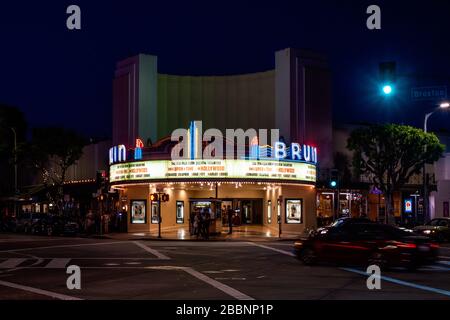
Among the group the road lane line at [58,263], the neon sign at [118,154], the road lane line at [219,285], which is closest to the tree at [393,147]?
the neon sign at [118,154]

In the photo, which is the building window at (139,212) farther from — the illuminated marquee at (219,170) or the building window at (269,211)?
the building window at (269,211)

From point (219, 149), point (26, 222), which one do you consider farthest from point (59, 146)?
point (219, 149)

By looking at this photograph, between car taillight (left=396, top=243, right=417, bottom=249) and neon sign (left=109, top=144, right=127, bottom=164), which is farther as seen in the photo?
neon sign (left=109, top=144, right=127, bottom=164)

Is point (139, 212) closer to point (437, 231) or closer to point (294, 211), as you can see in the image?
point (294, 211)

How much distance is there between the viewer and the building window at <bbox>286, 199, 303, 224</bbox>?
1752 inches

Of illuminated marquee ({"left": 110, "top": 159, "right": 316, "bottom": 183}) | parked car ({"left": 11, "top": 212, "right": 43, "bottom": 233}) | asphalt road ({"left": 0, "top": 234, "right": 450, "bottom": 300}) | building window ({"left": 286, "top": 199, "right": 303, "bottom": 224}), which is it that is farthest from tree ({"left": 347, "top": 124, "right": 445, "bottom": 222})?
parked car ({"left": 11, "top": 212, "right": 43, "bottom": 233})

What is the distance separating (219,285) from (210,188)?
110 feet

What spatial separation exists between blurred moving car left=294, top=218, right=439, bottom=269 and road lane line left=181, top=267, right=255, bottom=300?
4.13 m

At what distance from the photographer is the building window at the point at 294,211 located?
4450cm

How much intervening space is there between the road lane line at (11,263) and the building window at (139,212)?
70.2ft

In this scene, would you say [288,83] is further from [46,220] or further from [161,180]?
[46,220]

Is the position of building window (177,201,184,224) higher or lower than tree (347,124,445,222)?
lower

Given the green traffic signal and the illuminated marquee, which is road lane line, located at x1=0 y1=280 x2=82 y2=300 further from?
the illuminated marquee
